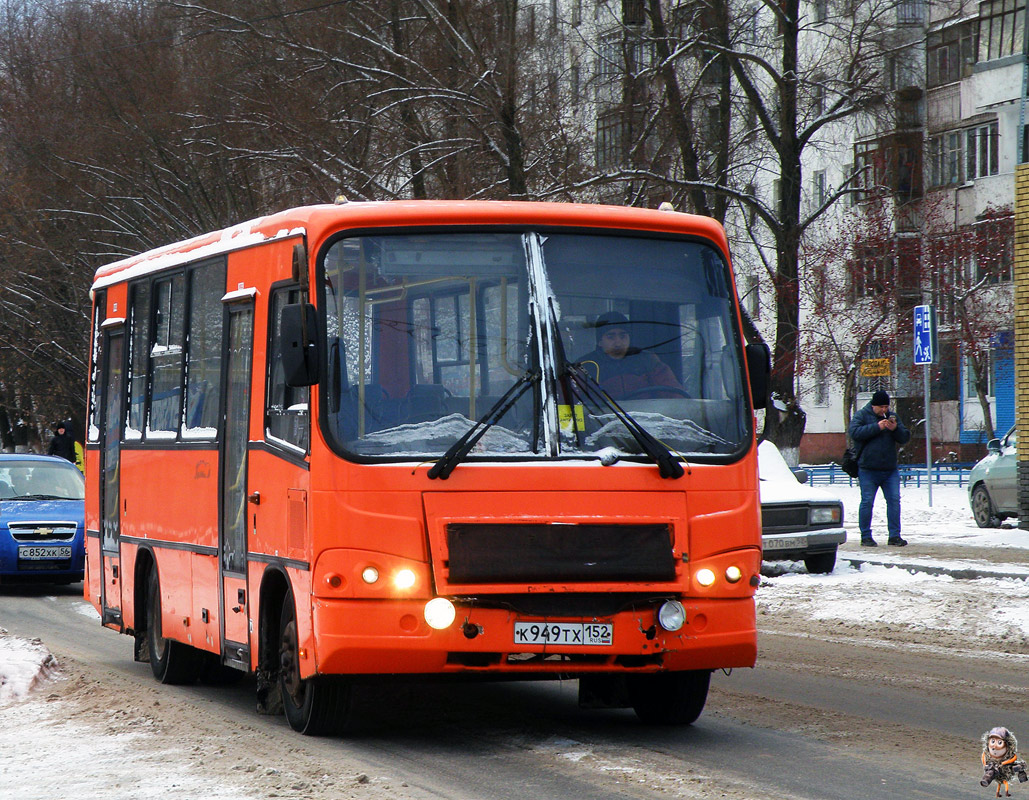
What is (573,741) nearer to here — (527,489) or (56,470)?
(527,489)

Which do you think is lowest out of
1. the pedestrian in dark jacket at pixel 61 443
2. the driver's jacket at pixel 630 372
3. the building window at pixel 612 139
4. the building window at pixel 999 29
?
the pedestrian in dark jacket at pixel 61 443

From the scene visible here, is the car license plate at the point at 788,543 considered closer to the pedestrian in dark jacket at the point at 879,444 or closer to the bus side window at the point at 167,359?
the pedestrian in dark jacket at the point at 879,444

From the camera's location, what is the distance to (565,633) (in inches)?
320

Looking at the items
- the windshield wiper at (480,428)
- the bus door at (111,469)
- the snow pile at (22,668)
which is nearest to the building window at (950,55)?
the bus door at (111,469)

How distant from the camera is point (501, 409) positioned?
27.6 ft

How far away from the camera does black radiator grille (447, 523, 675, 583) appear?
319 inches

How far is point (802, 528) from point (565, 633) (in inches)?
426

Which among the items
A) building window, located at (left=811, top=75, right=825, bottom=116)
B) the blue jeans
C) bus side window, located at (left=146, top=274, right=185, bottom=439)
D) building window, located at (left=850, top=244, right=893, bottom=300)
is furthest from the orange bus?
building window, located at (left=850, top=244, right=893, bottom=300)

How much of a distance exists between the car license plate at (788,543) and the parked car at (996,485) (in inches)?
256

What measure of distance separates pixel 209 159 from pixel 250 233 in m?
20.7

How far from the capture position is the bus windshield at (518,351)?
8.39 meters

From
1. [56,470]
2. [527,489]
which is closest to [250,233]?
[527,489]

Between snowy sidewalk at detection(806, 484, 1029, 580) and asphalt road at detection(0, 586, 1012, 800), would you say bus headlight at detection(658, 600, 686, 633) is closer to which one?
asphalt road at detection(0, 586, 1012, 800)

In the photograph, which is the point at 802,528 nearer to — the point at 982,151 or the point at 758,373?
the point at 758,373
